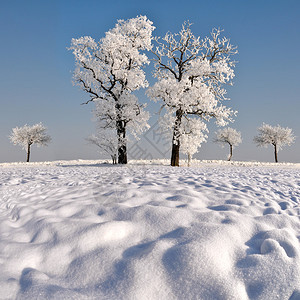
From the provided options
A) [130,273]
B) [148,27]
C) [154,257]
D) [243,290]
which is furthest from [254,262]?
[148,27]

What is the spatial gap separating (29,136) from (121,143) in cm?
2635

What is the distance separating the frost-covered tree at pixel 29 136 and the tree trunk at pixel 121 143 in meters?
24.8

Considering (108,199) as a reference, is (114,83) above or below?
above

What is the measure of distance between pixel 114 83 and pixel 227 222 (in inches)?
761

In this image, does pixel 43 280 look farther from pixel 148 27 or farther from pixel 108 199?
pixel 148 27

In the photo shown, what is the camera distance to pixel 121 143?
21.1 metres

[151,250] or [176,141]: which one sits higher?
[176,141]

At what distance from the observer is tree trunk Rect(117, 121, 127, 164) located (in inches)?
831

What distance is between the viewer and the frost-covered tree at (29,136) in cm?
4100

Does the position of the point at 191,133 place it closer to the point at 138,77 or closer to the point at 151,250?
the point at 138,77

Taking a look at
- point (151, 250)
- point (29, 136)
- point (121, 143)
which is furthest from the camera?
point (29, 136)

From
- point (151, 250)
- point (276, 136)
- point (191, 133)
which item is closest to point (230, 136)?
point (276, 136)

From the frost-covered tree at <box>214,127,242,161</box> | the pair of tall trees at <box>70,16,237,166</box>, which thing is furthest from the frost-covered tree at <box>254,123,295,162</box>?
the pair of tall trees at <box>70,16,237,166</box>

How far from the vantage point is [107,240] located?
9.67ft
